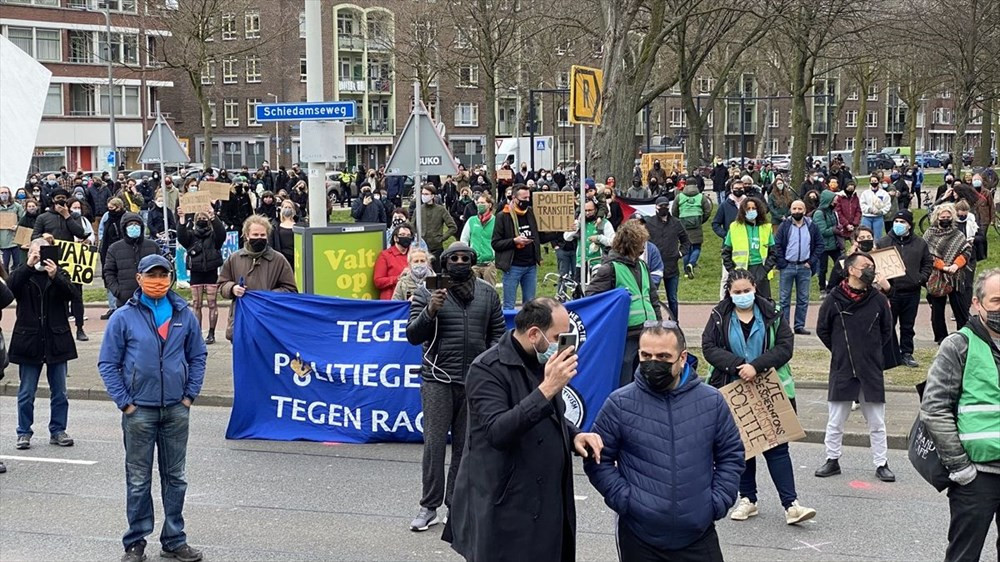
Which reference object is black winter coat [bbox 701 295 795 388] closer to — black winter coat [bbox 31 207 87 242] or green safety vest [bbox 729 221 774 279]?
green safety vest [bbox 729 221 774 279]

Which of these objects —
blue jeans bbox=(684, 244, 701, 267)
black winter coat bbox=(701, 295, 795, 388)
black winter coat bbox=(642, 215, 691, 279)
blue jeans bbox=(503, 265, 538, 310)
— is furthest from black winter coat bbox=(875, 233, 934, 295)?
blue jeans bbox=(684, 244, 701, 267)

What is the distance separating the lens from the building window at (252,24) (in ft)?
249

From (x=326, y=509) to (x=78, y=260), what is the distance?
659 centimetres

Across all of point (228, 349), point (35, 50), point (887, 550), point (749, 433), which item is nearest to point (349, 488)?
point (749, 433)

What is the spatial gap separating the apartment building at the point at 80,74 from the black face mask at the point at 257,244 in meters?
66.5

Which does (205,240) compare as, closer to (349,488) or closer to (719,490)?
(349,488)

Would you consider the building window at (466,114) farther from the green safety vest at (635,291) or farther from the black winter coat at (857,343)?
the black winter coat at (857,343)

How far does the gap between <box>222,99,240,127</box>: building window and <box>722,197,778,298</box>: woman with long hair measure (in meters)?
74.9

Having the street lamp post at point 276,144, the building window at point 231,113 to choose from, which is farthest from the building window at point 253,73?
the building window at point 231,113

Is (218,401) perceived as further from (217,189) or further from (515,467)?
(217,189)

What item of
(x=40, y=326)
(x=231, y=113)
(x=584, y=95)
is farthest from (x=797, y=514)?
(x=231, y=113)

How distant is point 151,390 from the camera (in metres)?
7.42

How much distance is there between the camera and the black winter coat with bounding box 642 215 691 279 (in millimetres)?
16484

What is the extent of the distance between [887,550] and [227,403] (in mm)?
7249
